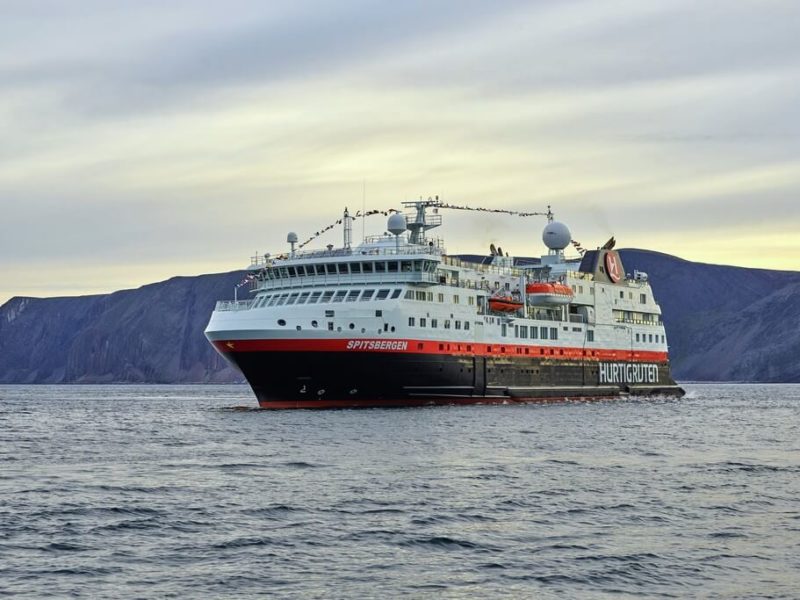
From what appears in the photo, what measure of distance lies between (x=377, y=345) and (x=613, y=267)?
3457cm

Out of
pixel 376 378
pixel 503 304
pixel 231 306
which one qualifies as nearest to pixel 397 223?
pixel 503 304

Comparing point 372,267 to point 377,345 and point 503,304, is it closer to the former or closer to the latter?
point 377,345

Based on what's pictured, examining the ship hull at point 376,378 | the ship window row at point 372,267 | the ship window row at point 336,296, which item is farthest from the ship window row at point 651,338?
the ship window row at point 336,296

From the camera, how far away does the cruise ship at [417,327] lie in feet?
212

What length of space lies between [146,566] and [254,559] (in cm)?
203

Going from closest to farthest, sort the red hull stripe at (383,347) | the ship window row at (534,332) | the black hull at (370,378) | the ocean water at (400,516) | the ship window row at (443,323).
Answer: the ocean water at (400,516) < the red hull stripe at (383,347) < the black hull at (370,378) < the ship window row at (443,323) < the ship window row at (534,332)

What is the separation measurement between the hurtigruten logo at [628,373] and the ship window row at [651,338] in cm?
199

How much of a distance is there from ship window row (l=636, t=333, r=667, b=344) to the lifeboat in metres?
21.6

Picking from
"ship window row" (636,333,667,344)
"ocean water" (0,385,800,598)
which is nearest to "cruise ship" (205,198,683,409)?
"ship window row" (636,333,667,344)

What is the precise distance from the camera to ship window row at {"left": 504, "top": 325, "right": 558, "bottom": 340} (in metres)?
78.5

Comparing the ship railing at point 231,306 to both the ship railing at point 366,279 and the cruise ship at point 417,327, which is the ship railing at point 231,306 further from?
the ship railing at point 366,279

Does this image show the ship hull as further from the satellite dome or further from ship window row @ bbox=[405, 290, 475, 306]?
the satellite dome

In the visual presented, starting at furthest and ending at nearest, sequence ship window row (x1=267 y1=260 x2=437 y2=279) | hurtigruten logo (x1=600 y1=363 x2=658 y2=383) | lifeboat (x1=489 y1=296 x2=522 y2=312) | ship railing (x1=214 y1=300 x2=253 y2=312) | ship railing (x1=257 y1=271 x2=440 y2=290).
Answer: hurtigruten logo (x1=600 y1=363 x2=658 y2=383)
lifeboat (x1=489 y1=296 x2=522 y2=312)
ship railing (x1=214 y1=300 x2=253 y2=312)
ship window row (x1=267 y1=260 x2=437 y2=279)
ship railing (x1=257 y1=271 x2=440 y2=290)

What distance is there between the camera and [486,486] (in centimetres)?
3194
